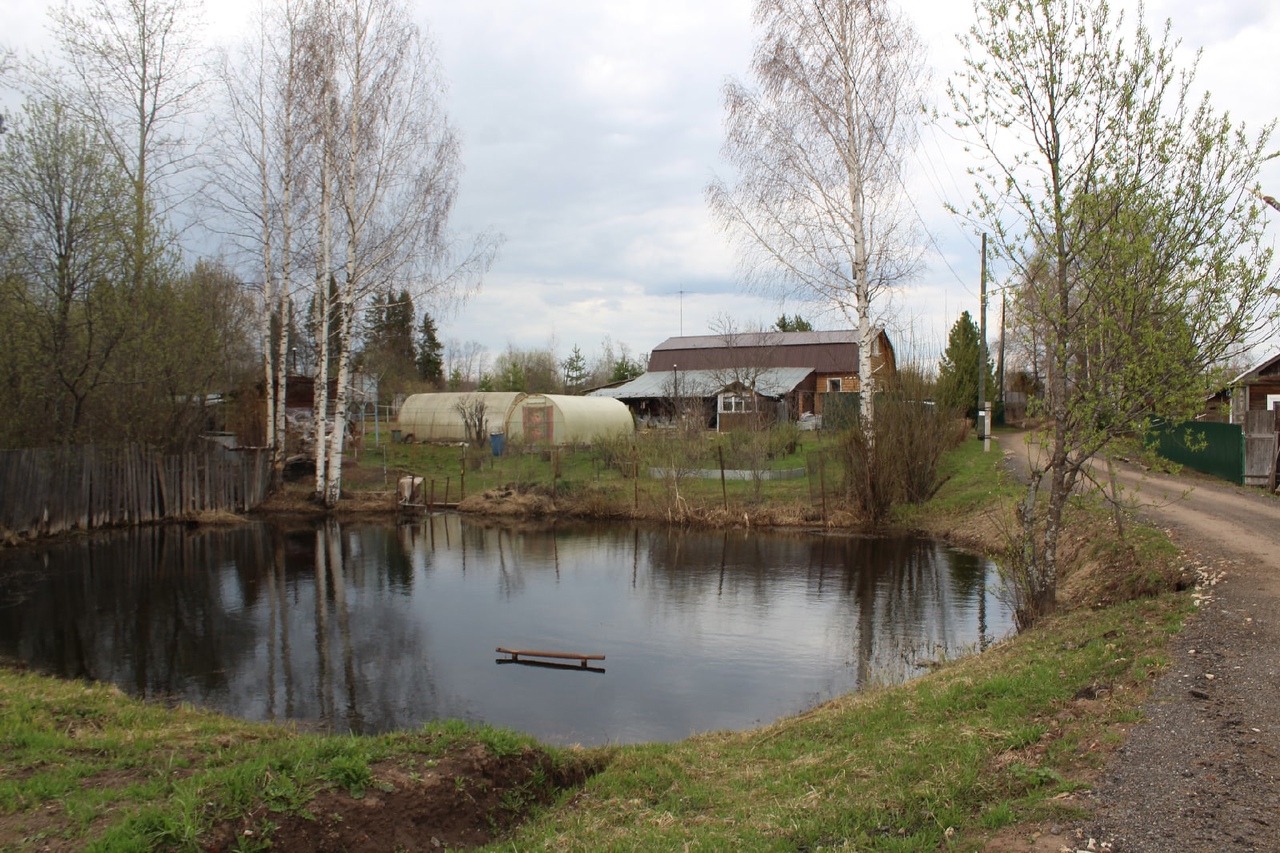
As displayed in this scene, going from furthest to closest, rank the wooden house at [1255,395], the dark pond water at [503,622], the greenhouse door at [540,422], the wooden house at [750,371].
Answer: the wooden house at [750,371]
the greenhouse door at [540,422]
the wooden house at [1255,395]
the dark pond water at [503,622]

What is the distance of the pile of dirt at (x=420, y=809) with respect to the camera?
4543mm

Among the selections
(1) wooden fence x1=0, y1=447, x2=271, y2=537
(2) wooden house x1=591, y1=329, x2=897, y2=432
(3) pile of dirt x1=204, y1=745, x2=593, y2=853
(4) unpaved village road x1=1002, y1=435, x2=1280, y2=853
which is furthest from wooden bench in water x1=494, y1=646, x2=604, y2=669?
(2) wooden house x1=591, y1=329, x2=897, y2=432

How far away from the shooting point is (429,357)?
61.9 m

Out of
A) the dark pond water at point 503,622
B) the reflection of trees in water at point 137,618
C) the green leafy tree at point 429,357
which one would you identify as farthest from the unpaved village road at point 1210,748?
the green leafy tree at point 429,357

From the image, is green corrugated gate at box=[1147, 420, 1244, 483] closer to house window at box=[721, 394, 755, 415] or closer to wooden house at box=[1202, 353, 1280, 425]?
wooden house at box=[1202, 353, 1280, 425]

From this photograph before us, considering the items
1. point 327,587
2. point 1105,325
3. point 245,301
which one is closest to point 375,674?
point 327,587

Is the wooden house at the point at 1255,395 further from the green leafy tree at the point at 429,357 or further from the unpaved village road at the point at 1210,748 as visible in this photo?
the green leafy tree at the point at 429,357

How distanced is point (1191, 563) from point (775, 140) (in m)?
12.6

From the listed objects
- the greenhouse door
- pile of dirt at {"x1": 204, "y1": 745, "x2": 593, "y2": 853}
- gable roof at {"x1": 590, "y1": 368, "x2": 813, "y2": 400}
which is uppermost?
gable roof at {"x1": 590, "y1": 368, "x2": 813, "y2": 400}

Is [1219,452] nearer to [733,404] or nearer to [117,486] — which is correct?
[733,404]

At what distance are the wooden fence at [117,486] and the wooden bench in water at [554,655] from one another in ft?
46.3

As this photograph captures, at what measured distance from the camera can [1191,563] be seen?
959 cm

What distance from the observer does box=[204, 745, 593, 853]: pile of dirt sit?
454 cm

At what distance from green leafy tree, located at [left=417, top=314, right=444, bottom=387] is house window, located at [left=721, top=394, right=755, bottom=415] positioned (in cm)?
2625
